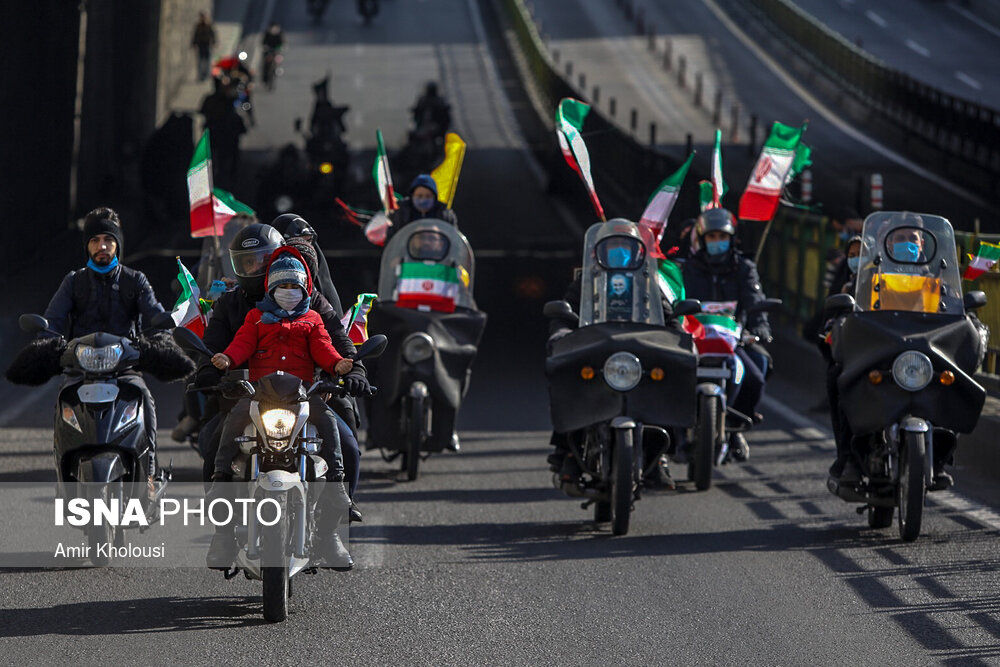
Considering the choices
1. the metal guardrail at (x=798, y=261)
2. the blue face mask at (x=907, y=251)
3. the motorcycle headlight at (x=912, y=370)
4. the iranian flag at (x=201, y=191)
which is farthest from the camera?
the metal guardrail at (x=798, y=261)

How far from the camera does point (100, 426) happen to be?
9.15 meters

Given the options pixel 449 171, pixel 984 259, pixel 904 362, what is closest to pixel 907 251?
pixel 984 259

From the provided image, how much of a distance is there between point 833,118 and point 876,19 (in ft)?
53.9

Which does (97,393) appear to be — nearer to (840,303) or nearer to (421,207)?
(840,303)

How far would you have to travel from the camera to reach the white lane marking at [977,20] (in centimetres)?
6388

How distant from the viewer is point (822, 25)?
62.2 meters

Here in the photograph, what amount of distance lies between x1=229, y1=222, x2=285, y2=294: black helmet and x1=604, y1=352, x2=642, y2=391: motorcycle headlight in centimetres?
227

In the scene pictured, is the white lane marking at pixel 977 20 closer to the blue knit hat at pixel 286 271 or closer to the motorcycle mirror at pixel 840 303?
the motorcycle mirror at pixel 840 303

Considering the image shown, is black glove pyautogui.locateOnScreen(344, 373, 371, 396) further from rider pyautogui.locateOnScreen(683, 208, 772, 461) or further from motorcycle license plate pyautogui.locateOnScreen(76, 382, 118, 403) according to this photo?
rider pyautogui.locateOnScreen(683, 208, 772, 461)

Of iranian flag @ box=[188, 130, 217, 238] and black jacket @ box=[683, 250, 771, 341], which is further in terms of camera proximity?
black jacket @ box=[683, 250, 771, 341]

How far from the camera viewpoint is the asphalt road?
762cm

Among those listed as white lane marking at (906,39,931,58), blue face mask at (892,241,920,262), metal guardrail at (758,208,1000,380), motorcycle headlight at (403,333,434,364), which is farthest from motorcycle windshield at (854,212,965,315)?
white lane marking at (906,39,931,58)

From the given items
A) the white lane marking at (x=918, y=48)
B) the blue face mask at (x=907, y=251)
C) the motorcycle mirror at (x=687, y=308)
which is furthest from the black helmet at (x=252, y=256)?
the white lane marking at (x=918, y=48)

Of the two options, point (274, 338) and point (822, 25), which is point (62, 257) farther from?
point (822, 25)
